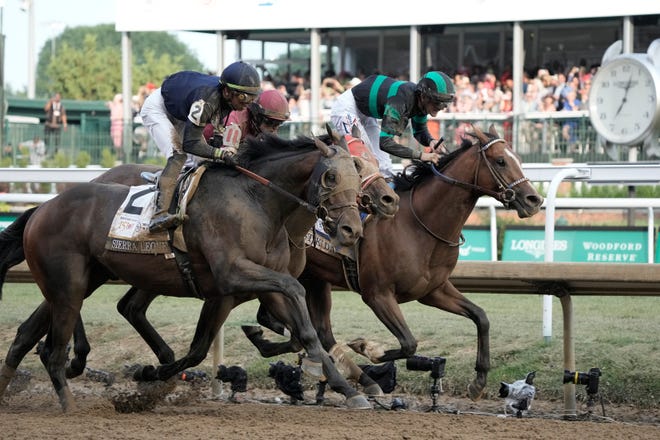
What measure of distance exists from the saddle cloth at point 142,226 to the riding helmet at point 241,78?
0.50m

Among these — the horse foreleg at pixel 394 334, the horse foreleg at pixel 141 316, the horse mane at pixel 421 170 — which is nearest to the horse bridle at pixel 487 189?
the horse mane at pixel 421 170

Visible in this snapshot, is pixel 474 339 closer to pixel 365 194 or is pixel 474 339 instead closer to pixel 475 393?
pixel 475 393

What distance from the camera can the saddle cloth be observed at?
6.41 meters

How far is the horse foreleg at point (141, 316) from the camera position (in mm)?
7387

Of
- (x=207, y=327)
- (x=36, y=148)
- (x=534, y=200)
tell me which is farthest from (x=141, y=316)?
(x=36, y=148)

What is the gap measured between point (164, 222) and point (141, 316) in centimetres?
134

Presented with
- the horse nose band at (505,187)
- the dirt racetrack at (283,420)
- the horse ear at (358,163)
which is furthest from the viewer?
the horse nose band at (505,187)

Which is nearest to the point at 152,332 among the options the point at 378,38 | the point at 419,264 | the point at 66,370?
the point at 66,370

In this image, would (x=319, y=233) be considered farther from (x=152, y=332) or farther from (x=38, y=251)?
(x=38, y=251)

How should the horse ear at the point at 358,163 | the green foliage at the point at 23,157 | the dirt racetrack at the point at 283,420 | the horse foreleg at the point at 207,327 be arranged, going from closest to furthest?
the dirt racetrack at the point at 283,420 < the horse ear at the point at 358,163 < the horse foreleg at the point at 207,327 < the green foliage at the point at 23,157

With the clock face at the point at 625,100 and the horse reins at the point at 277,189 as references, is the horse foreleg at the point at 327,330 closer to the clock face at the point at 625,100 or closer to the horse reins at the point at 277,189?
the horse reins at the point at 277,189

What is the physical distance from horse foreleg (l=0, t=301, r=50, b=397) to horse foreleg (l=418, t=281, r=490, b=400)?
2372 millimetres

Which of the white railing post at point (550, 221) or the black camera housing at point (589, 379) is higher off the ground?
the white railing post at point (550, 221)

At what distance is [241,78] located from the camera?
6309 mm
